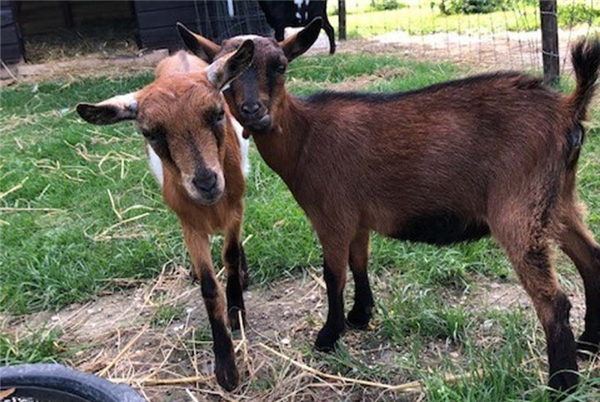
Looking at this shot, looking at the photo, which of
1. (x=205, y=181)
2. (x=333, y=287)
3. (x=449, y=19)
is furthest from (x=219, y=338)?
(x=449, y=19)

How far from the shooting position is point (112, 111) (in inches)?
93.1

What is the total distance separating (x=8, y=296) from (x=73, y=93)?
4.61 meters

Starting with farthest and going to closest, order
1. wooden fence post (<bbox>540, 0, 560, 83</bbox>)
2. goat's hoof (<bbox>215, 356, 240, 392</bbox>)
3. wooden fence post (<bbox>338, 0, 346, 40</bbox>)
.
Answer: wooden fence post (<bbox>338, 0, 346, 40</bbox>) → wooden fence post (<bbox>540, 0, 560, 83</bbox>) → goat's hoof (<bbox>215, 356, 240, 392</bbox>)

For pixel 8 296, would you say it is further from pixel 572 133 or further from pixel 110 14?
pixel 110 14

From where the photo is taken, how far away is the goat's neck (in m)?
2.60

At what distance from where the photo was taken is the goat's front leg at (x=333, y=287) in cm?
258

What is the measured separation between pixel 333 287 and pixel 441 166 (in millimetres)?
657

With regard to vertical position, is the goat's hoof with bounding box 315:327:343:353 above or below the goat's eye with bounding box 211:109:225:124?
below

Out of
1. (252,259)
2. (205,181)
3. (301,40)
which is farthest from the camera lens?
(252,259)

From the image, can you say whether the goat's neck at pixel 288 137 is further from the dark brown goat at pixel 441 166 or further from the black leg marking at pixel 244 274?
the black leg marking at pixel 244 274

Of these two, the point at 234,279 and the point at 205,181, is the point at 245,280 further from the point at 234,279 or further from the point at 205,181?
the point at 205,181

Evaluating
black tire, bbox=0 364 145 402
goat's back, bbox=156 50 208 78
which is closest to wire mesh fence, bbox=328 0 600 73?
goat's back, bbox=156 50 208 78

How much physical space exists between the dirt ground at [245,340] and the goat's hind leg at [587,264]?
0.27 meters

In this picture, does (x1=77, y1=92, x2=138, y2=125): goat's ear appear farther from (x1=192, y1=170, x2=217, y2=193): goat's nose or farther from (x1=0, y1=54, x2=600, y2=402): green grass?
(x1=0, y1=54, x2=600, y2=402): green grass
